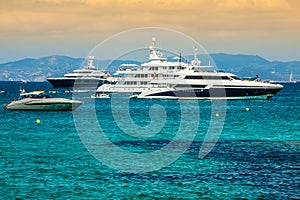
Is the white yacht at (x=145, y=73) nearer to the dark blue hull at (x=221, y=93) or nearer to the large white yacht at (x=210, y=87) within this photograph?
the large white yacht at (x=210, y=87)

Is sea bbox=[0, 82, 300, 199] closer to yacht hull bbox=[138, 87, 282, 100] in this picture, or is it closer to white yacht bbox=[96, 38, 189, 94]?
yacht hull bbox=[138, 87, 282, 100]

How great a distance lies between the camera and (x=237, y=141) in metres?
46.9

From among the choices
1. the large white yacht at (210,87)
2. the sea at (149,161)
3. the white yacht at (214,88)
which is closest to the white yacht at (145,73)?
the large white yacht at (210,87)

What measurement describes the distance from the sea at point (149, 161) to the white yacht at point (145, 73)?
8131cm

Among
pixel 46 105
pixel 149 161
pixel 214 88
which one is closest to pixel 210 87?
pixel 214 88

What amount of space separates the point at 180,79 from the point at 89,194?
298 ft

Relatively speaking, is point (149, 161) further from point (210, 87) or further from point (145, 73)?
point (145, 73)

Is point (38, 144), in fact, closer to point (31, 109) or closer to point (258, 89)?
point (31, 109)

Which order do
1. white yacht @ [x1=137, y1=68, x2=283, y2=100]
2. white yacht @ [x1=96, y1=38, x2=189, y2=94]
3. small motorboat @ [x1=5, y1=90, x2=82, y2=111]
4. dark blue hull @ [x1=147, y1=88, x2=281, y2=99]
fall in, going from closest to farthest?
small motorboat @ [x1=5, y1=90, x2=82, y2=111], white yacht @ [x1=137, y1=68, x2=283, y2=100], dark blue hull @ [x1=147, y1=88, x2=281, y2=99], white yacht @ [x1=96, y1=38, x2=189, y2=94]

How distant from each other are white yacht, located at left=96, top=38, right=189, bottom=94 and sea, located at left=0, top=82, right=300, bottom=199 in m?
81.3

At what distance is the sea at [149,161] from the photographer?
27781mm

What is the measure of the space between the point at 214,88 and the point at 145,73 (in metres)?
40.1

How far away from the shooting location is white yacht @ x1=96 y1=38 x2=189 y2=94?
144 m

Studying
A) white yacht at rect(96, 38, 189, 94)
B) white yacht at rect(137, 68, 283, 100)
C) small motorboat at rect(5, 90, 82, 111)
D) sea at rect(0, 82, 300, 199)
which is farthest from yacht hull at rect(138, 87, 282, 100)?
sea at rect(0, 82, 300, 199)
